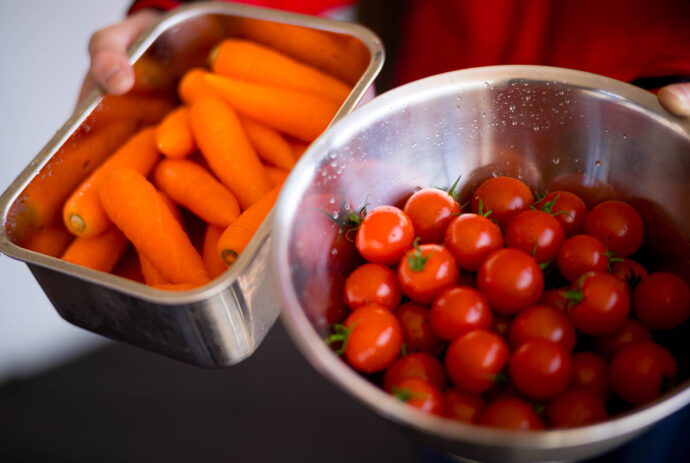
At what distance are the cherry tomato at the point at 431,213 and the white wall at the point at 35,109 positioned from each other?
1.12 m

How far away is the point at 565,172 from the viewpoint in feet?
2.66

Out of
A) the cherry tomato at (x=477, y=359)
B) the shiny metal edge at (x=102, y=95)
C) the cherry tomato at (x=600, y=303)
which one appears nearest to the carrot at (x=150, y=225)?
the shiny metal edge at (x=102, y=95)

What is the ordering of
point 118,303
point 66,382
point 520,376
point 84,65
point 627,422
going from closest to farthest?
1. point 627,422
2. point 520,376
3. point 118,303
4. point 66,382
5. point 84,65

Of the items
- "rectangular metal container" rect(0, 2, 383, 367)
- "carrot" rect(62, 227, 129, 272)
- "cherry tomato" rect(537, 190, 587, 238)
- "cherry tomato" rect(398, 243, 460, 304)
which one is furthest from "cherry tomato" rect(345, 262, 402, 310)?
"carrot" rect(62, 227, 129, 272)

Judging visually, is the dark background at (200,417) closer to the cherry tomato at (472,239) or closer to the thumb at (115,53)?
the cherry tomato at (472,239)

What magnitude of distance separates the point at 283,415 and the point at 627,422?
80 centimetres

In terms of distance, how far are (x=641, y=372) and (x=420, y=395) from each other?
23 cm

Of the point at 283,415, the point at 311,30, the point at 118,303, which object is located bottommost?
the point at 283,415

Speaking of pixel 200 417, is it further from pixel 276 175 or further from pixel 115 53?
pixel 115 53

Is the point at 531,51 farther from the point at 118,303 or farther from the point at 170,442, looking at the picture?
the point at 170,442

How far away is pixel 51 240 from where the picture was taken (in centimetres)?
94

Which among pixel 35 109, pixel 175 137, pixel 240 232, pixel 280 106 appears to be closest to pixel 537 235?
pixel 240 232

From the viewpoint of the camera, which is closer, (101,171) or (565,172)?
(565,172)

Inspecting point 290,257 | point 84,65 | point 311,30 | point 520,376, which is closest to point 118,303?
point 290,257
